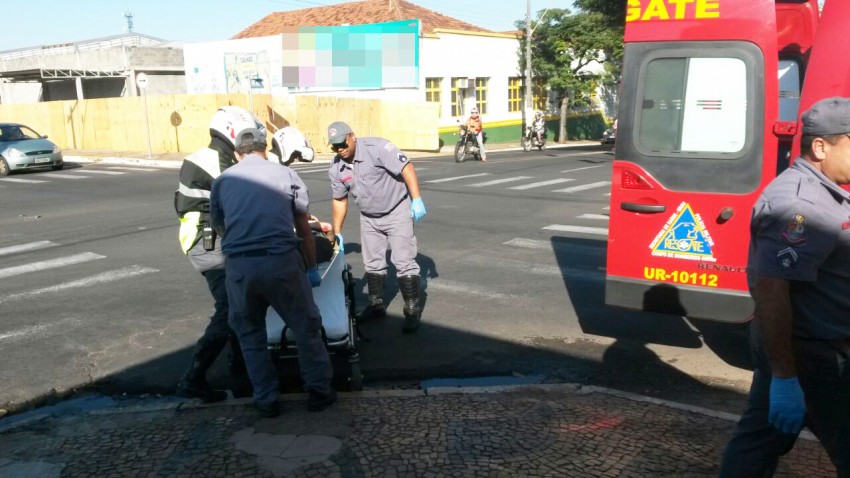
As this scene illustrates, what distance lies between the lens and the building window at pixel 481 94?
1421 inches

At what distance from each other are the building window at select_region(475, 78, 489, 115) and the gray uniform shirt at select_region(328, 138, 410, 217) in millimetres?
30591

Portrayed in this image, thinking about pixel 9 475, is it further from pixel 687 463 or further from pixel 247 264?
pixel 687 463

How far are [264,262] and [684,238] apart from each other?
2.84 metres

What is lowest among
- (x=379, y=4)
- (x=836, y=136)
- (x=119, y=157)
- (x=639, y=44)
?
(x=119, y=157)

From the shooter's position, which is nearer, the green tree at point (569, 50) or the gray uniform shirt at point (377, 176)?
the gray uniform shirt at point (377, 176)

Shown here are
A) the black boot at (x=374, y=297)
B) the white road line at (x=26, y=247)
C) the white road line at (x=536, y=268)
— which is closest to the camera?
the black boot at (x=374, y=297)

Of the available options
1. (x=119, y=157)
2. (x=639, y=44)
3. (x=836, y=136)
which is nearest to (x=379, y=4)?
(x=119, y=157)

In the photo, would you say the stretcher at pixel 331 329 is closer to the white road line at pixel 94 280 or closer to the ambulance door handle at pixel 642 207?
the ambulance door handle at pixel 642 207

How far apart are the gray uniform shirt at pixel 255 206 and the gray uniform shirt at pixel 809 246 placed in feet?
8.16

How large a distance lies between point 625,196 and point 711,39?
1.18m

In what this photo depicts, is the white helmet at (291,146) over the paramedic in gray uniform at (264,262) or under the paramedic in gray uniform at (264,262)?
over

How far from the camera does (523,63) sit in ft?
126

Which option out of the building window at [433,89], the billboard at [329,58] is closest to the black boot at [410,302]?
the billboard at [329,58]

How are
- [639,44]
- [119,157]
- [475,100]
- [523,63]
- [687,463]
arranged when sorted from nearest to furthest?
[687,463] → [639,44] → [119,157] → [475,100] → [523,63]
